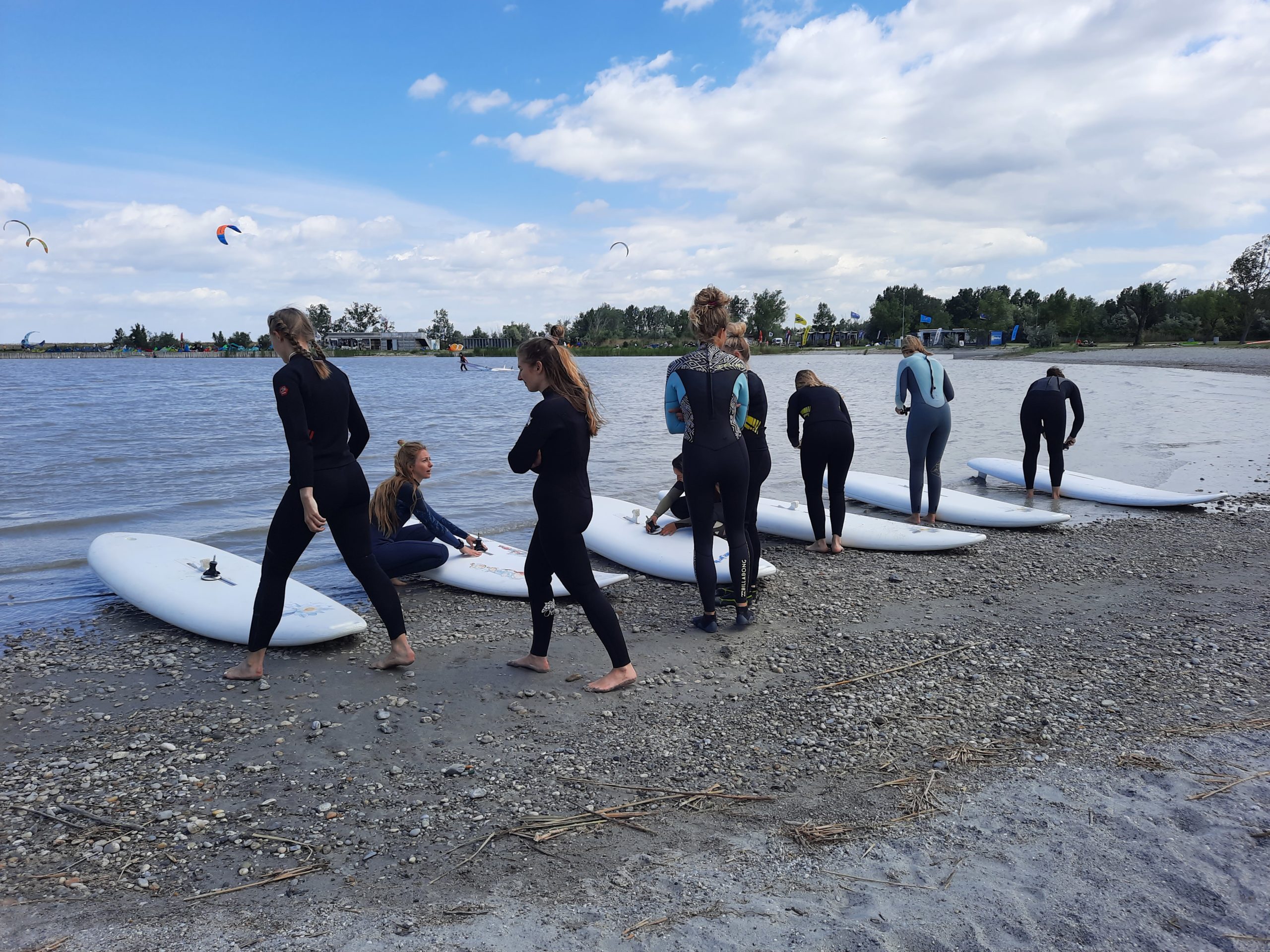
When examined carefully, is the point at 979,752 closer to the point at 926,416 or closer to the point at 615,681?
the point at 615,681

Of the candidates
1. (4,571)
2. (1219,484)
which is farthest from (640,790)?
(1219,484)

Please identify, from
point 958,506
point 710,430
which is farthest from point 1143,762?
point 958,506

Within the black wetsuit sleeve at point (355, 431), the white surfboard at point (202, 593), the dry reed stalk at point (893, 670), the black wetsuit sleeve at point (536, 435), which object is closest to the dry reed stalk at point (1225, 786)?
the dry reed stalk at point (893, 670)

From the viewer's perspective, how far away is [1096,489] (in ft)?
34.2

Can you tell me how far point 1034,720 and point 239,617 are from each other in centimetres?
502

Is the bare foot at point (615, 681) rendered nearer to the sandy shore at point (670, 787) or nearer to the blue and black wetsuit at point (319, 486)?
the sandy shore at point (670, 787)

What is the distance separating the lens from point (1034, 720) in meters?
3.94

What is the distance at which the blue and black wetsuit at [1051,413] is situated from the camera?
940 cm

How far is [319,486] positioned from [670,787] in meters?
2.33

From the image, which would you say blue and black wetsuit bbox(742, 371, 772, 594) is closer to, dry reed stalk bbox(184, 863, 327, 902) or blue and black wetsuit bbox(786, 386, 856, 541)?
blue and black wetsuit bbox(786, 386, 856, 541)

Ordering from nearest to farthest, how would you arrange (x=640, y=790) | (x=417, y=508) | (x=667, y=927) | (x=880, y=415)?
(x=667, y=927) → (x=640, y=790) → (x=417, y=508) → (x=880, y=415)

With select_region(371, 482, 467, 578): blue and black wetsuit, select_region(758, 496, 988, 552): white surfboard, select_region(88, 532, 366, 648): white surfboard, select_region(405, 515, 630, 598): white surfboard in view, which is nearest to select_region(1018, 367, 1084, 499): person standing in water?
select_region(758, 496, 988, 552): white surfboard

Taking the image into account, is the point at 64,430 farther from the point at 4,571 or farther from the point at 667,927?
the point at 667,927

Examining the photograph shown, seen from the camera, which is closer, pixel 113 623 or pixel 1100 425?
pixel 113 623
